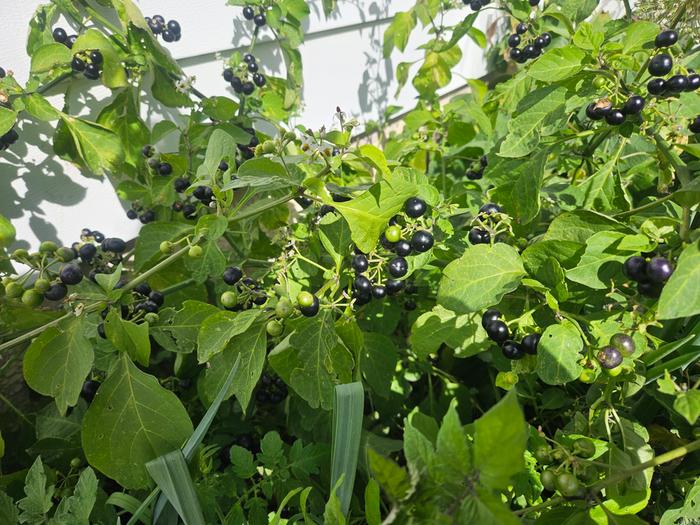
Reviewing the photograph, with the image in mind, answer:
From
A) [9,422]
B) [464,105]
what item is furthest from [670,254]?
[9,422]

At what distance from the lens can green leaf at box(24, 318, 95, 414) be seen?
3.43 ft

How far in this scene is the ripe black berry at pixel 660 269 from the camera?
0.79 metres

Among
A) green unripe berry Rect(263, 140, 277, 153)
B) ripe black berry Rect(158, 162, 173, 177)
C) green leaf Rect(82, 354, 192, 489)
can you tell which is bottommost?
green leaf Rect(82, 354, 192, 489)

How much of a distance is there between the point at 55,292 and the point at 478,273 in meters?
1.01

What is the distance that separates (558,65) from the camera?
43.0 inches

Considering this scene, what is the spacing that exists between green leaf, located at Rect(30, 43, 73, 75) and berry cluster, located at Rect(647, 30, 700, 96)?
1608 mm

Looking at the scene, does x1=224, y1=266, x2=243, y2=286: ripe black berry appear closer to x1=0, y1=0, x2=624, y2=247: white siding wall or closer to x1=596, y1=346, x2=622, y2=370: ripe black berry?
x1=596, y1=346, x2=622, y2=370: ripe black berry

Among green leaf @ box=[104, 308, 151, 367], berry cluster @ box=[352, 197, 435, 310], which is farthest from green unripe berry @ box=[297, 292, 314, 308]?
green leaf @ box=[104, 308, 151, 367]

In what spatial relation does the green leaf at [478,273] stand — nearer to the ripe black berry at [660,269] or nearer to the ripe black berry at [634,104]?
the ripe black berry at [660,269]

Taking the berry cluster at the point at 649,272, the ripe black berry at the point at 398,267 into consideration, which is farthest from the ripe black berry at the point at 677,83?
the ripe black berry at the point at 398,267

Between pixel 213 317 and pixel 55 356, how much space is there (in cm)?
39

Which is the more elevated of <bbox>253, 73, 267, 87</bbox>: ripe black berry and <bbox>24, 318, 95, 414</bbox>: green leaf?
<bbox>253, 73, 267, 87</bbox>: ripe black berry

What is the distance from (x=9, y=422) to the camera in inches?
67.6

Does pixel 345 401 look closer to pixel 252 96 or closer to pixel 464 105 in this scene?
pixel 464 105
